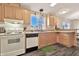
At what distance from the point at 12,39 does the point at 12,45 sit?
194mm

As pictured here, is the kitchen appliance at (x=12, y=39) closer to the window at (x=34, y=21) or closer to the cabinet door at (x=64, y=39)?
the window at (x=34, y=21)

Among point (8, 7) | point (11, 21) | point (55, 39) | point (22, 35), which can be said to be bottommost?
point (55, 39)

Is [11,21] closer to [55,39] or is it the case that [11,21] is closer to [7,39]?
[7,39]

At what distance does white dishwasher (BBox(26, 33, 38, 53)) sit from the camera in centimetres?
485

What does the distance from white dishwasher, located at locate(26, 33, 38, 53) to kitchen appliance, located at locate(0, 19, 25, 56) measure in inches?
13.9

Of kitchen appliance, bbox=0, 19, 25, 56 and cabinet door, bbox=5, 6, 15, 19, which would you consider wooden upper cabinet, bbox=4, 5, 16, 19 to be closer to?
cabinet door, bbox=5, 6, 15, 19

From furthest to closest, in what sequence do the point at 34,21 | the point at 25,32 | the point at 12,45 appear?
the point at 34,21
the point at 25,32
the point at 12,45

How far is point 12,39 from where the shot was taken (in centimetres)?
403

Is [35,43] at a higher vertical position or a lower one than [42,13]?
lower

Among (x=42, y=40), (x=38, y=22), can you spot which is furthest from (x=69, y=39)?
(x=38, y=22)

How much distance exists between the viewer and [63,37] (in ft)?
22.9

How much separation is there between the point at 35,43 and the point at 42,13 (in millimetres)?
2855

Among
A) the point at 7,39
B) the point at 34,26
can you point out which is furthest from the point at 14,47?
the point at 34,26

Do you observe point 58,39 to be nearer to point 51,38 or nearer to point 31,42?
point 51,38
